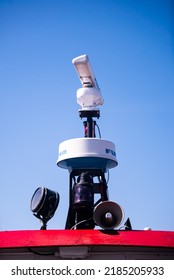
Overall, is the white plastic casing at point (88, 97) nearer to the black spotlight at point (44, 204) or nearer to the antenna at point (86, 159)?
the antenna at point (86, 159)

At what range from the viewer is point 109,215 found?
5926 mm

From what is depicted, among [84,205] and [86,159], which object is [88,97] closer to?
[86,159]

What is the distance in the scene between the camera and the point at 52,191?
743 centimetres

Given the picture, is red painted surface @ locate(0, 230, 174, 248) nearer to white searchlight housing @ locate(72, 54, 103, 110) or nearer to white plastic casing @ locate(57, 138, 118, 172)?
white plastic casing @ locate(57, 138, 118, 172)

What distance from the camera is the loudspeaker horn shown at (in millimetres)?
5828

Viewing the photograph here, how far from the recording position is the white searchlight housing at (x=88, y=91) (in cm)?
954

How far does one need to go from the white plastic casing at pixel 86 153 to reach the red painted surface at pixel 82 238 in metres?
3.29

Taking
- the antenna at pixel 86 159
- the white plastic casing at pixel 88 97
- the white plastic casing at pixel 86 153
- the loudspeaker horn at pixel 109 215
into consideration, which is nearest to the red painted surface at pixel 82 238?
the loudspeaker horn at pixel 109 215

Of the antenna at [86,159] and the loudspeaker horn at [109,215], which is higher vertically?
the antenna at [86,159]

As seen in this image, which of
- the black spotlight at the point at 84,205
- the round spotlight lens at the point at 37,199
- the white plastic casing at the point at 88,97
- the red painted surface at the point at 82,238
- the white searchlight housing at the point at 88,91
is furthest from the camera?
the white plastic casing at the point at 88,97

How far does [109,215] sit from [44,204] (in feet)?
5.40
